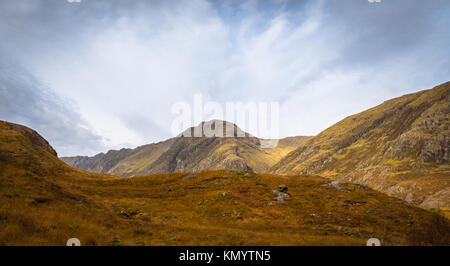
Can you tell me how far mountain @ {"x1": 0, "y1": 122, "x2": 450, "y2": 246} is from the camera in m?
16.3

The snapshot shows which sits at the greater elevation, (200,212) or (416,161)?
(416,161)

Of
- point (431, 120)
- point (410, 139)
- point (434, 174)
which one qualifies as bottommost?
point (434, 174)

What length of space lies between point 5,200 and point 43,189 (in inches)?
205

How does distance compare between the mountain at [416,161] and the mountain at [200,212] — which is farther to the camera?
the mountain at [416,161]

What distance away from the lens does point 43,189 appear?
21391 millimetres

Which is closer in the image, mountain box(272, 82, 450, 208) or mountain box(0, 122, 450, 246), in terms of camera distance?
mountain box(0, 122, 450, 246)

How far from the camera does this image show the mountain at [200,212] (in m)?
16.3

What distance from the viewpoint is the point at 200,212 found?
2941 cm

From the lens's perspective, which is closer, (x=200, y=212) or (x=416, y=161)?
(x=200, y=212)

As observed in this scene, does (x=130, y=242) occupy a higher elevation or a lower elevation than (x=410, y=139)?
Answer: lower
